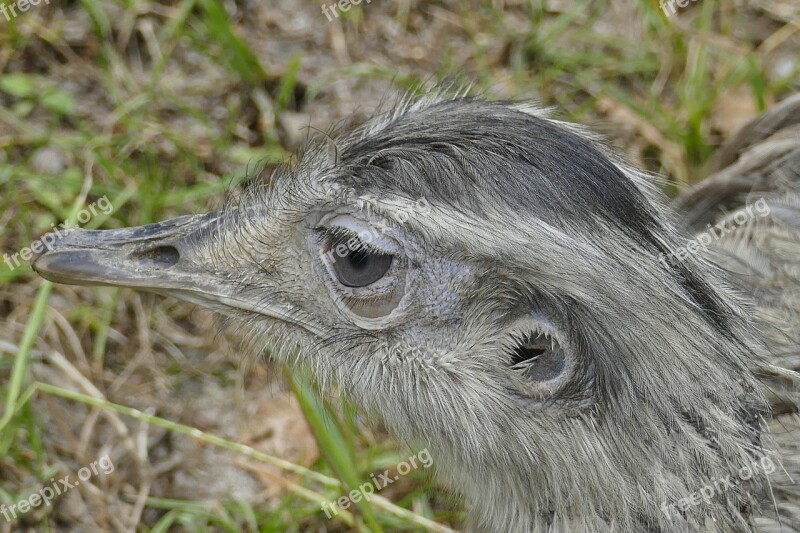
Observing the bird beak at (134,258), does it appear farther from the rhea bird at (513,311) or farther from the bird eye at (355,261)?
the bird eye at (355,261)

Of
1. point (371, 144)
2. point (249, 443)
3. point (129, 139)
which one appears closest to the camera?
point (371, 144)

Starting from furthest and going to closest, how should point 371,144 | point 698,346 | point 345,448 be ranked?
point 345,448, point 371,144, point 698,346

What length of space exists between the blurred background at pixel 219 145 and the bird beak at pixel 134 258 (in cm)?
28

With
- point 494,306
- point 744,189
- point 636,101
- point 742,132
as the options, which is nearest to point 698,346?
point 494,306

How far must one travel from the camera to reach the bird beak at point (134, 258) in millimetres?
2393

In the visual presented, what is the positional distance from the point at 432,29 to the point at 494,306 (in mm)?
2640

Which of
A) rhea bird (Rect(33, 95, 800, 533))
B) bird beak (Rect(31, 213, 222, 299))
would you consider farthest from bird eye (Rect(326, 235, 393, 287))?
bird beak (Rect(31, 213, 222, 299))

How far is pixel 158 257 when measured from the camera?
244 centimetres

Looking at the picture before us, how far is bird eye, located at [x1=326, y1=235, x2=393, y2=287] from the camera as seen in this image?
221cm

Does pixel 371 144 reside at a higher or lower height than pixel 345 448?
higher

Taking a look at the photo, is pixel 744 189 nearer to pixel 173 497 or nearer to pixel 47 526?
pixel 173 497

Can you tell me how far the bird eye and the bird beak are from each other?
0.32 metres

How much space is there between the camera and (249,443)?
351cm

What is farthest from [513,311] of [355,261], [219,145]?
[219,145]
